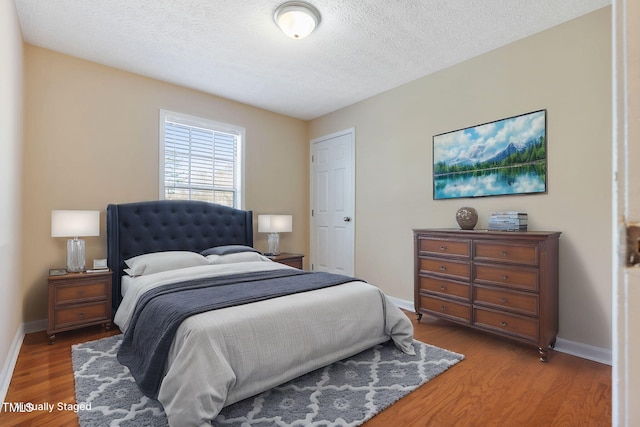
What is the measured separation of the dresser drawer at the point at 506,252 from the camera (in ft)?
8.15

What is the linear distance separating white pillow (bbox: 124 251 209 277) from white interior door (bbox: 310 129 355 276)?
199cm

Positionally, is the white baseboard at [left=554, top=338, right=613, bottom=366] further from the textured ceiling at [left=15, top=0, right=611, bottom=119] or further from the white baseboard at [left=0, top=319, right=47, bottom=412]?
the white baseboard at [left=0, top=319, right=47, bottom=412]

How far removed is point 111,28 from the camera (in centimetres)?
275

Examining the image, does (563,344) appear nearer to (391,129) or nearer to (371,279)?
(371,279)

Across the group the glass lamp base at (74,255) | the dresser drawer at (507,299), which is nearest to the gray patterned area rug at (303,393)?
the dresser drawer at (507,299)

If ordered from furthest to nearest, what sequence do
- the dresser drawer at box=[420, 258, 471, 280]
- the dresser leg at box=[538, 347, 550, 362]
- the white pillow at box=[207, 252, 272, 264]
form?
1. the white pillow at box=[207, 252, 272, 264]
2. the dresser drawer at box=[420, 258, 471, 280]
3. the dresser leg at box=[538, 347, 550, 362]

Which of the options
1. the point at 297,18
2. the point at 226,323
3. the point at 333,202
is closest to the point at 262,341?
the point at 226,323

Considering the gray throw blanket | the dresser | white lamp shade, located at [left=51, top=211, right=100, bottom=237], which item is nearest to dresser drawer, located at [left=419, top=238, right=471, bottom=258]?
the dresser

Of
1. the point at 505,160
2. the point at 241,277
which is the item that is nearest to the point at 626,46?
the point at 241,277

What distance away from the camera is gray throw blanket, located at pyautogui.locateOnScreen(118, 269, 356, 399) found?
5.98 feet

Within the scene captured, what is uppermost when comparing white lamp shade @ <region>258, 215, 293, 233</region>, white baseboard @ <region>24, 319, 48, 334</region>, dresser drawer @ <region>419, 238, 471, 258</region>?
white lamp shade @ <region>258, 215, 293, 233</region>

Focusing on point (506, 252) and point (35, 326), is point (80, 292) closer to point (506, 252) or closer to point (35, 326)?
point (35, 326)

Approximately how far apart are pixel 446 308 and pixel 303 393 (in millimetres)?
1683

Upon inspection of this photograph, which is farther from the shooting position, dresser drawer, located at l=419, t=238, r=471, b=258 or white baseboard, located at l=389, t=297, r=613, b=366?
A: dresser drawer, located at l=419, t=238, r=471, b=258
